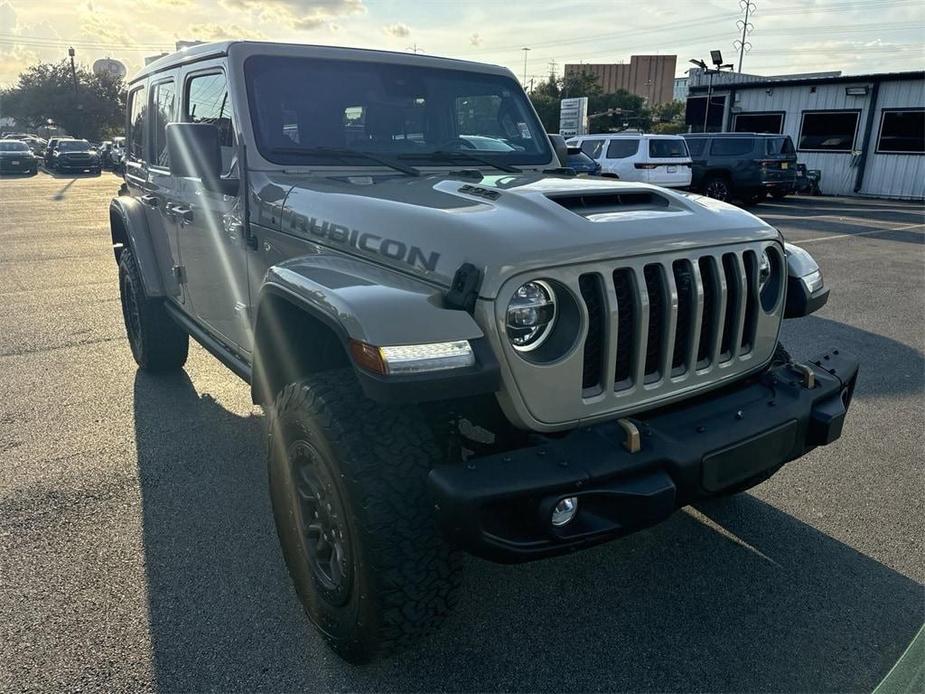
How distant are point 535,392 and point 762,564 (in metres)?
1.55

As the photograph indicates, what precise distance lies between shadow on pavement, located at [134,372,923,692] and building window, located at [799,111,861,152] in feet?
74.5

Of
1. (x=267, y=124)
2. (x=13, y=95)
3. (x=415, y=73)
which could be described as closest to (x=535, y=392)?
(x=267, y=124)

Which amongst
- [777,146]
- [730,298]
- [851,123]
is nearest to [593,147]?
[777,146]

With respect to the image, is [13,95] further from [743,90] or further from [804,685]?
[804,685]

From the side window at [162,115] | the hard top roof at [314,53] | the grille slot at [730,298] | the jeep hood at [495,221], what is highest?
the hard top roof at [314,53]

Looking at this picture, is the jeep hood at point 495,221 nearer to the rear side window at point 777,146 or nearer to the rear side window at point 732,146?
the rear side window at point 732,146

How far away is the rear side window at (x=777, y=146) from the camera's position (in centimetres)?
1690

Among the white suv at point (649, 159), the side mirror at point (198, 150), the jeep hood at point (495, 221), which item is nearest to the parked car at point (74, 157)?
the white suv at point (649, 159)

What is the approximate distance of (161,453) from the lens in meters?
3.78

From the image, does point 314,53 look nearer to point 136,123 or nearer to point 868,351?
point 136,123

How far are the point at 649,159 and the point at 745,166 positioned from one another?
8.35 feet

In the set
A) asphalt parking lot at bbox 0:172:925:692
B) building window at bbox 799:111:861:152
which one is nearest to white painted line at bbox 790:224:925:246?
asphalt parking lot at bbox 0:172:925:692

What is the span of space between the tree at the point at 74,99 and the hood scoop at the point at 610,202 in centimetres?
6005

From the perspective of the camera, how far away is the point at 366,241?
242 cm
